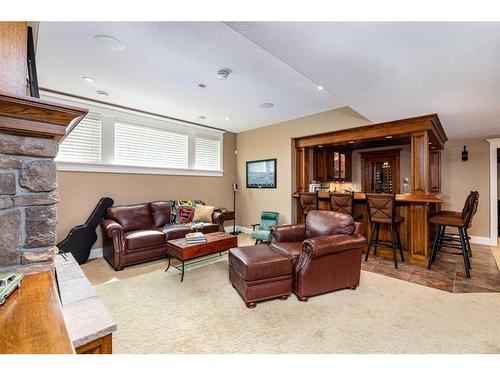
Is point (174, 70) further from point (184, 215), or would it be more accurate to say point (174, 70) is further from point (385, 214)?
point (385, 214)

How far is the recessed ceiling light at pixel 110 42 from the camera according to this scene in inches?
85.0

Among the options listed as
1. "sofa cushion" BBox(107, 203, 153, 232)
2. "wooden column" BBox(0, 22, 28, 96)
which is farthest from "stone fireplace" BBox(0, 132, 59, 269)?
"sofa cushion" BBox(107, 203, 153, 232)

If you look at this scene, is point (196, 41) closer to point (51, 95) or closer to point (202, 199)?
point (51, 95)

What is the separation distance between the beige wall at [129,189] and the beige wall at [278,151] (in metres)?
0.36

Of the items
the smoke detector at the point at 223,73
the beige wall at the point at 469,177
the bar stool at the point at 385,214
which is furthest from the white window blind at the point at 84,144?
the beige wall at the point at 469,177

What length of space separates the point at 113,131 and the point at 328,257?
397 cm

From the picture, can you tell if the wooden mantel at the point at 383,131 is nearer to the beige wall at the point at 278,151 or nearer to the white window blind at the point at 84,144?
the beige wall at the point at 278,151

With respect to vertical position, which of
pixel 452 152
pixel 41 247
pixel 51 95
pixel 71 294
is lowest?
pixel 71 294

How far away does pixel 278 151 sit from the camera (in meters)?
5.20

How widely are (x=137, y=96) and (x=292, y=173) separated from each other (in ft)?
10.3

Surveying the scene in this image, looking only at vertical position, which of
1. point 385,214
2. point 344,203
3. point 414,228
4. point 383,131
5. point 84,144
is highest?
point 383,131

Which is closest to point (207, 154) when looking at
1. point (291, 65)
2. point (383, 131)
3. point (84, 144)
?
point (84, 144)
